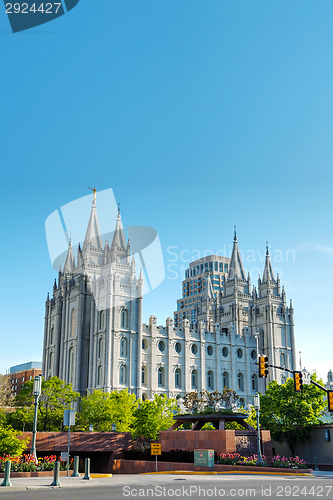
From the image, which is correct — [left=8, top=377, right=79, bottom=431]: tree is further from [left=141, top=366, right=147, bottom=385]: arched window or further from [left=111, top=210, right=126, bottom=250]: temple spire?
[left=111, top=210, right=126, bottom=250]: temple spire

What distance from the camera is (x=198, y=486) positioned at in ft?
63.1

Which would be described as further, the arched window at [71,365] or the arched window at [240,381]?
the arched window at [240,381]

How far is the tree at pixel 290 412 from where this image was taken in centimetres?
4024

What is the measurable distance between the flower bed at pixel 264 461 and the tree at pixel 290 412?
26.4 ft

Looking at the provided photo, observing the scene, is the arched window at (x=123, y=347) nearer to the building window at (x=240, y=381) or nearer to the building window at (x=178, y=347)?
the building window at (x=178, y=347)

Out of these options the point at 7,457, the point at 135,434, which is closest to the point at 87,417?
the point at 135,434

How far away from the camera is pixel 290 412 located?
44.6 meters

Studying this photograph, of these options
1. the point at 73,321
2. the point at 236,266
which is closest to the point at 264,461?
the point at 73,321

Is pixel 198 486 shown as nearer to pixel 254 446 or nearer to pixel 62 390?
pixel 254 446

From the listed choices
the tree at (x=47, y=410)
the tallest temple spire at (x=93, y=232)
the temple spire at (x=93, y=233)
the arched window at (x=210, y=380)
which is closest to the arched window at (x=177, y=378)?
the arched window at (x=210, y=380)

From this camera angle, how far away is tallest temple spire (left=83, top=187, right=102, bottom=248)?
300ft

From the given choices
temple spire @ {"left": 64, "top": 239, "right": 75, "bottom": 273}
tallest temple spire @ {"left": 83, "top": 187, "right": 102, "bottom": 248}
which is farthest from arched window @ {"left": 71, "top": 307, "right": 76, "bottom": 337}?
tallest temple spire @ {"left": 83, "top": 187, "right": 102, "bottom": 248}
